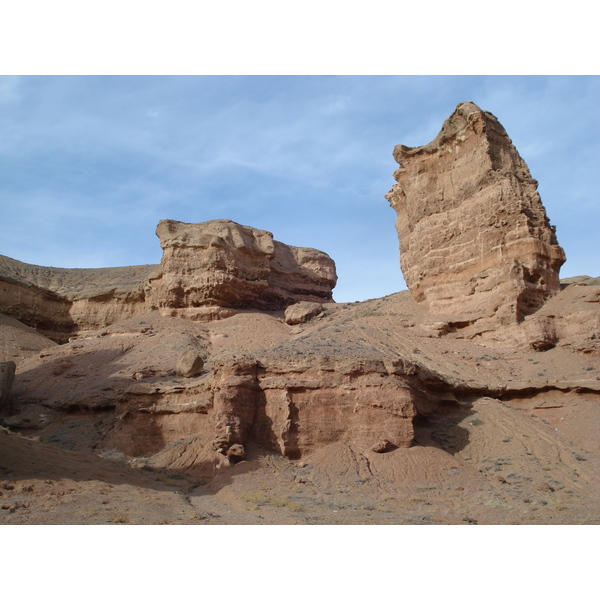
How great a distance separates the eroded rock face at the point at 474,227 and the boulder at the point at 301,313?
22.3 feet

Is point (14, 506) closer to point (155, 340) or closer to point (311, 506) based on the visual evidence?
point (311, 506)

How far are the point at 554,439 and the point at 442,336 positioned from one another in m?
9.16

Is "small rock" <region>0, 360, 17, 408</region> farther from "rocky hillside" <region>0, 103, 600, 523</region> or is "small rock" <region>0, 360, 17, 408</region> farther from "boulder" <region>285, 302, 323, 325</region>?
"boulder" <region>285, 302, 323, 325</region>

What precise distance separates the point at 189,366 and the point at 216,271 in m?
15.0

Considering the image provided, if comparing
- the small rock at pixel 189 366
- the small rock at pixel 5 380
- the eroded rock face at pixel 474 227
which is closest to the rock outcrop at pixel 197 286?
the eroded rock face at pixel 474 227

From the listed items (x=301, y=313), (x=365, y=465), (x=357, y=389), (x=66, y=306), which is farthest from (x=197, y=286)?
(x=365, y=465)

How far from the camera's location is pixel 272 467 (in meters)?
16.5

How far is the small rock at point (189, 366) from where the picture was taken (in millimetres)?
24125

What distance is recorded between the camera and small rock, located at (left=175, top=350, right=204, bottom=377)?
79.2ft

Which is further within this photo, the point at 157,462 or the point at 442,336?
the point at 442,336

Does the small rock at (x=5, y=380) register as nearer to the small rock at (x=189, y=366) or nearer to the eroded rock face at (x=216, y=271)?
the small rock at (x=189, y=366)

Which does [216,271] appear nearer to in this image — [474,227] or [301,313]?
[301,313]

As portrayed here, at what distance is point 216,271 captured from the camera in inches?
1512

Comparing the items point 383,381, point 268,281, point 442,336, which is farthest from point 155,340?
point 383,381
